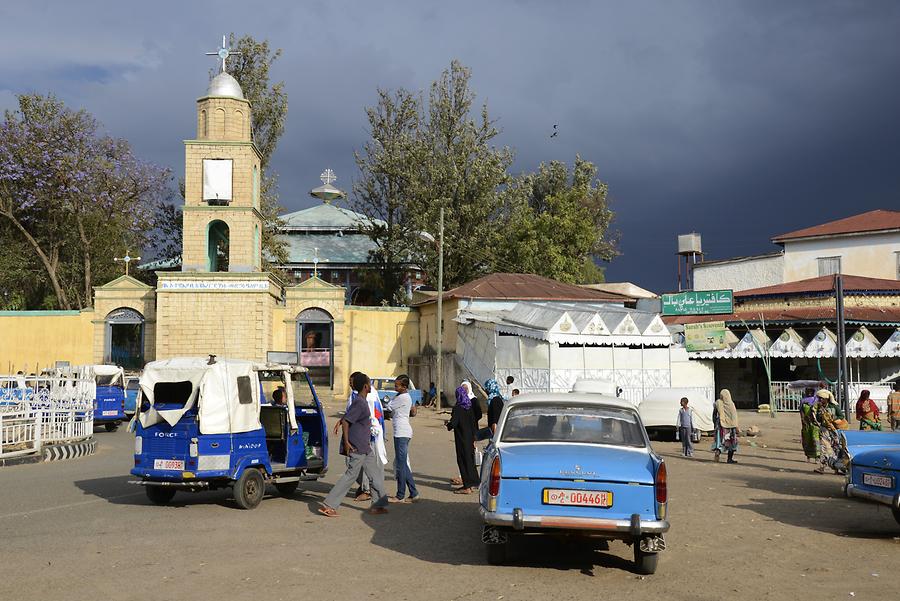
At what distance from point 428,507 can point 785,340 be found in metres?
29.2

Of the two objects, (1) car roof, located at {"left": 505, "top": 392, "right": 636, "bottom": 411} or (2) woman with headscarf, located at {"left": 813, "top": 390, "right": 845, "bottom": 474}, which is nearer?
(1) car roof, located at {"left": 505, "top": 392, "right": 636, "bottom": 411}

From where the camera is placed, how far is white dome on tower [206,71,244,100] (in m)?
40.5

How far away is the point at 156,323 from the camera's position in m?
40.2

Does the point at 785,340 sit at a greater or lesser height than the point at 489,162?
lesser

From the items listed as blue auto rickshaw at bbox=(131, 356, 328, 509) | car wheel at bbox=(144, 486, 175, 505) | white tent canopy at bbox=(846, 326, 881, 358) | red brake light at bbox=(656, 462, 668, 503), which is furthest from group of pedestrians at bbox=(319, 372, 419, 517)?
white tent canopy at bbox=(846, 326, 881, 358)

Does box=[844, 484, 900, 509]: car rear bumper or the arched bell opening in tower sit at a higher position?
the arched bell opening in tower

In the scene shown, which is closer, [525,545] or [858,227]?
[525,545]

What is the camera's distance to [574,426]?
8656 millimetres

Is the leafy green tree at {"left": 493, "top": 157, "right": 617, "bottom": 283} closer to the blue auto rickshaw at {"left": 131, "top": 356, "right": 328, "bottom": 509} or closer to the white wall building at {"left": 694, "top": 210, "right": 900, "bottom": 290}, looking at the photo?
the white wall building at {"left": 694, "top": 210, "right": 900, "bottom": 290}

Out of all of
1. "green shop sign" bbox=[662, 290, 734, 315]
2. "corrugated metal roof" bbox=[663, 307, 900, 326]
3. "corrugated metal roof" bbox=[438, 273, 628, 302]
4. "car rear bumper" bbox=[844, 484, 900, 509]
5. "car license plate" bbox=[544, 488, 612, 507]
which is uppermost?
"corrugated metal roof" bbox=[438, 273, 628, 302]

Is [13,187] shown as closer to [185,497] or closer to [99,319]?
[99,319]

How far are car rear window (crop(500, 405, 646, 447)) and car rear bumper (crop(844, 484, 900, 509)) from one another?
3234 mm

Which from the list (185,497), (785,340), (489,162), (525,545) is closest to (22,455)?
(185,497)

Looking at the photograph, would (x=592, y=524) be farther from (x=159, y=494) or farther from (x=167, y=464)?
(x=159, y=494)
